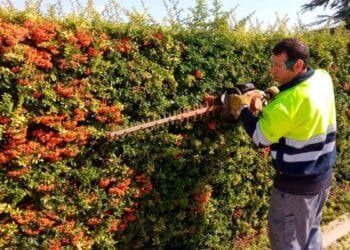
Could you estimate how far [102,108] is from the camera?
3732 millimetres

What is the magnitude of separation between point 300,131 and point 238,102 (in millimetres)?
657

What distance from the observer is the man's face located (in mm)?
3750

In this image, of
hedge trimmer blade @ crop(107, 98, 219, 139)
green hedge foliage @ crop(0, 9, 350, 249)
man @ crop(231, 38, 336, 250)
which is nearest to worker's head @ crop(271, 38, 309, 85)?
man @ crop(231, 38, 336, 250)

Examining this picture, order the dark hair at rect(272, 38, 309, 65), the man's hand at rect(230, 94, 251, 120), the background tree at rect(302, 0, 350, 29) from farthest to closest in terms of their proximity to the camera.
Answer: the background tree at rect(302, 0, 350, 29) → the man's hand at rect(230, 94, 251, 120) → the dark hair at rect(272, 38, 309, 65)

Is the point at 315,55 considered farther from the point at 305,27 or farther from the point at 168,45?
the point at 168,45

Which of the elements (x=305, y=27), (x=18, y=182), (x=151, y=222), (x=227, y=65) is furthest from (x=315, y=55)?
(x=18, y=182)

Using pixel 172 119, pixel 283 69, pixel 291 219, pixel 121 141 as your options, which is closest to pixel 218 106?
pixel 172 119

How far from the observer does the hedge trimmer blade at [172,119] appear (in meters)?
3.77

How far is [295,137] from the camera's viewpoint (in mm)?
3678

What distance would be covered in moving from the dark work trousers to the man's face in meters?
1.01

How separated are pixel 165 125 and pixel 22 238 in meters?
1.57

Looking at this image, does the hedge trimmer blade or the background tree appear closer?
the hedge trimmer blade

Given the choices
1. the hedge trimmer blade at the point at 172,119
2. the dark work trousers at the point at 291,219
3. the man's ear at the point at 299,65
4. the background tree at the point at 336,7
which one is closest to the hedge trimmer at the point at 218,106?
the hedge trimmer blade at the point at 172,119

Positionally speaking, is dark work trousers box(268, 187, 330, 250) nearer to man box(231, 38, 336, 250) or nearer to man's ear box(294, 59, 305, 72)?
man box(231, 38, 336, 250)
